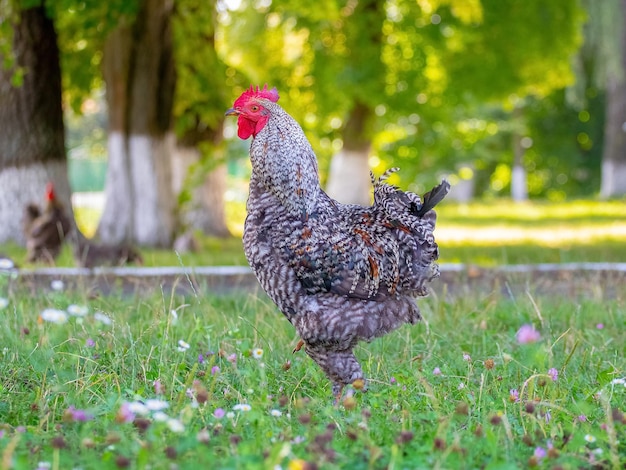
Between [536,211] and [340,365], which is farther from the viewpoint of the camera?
[536,211]

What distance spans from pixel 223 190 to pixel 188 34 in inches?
173

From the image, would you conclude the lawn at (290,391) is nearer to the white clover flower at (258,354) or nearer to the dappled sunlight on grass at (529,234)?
the white clover flower at (258,354)

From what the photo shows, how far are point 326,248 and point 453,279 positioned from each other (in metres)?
5.79

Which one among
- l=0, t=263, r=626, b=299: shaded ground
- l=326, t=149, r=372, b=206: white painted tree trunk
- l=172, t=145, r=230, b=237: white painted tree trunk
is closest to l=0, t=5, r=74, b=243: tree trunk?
l=0, t=263, r=626, b=299: shaded ground

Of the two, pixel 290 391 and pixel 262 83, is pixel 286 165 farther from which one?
pixel 262 83

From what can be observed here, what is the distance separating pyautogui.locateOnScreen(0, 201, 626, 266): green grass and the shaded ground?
0.29m

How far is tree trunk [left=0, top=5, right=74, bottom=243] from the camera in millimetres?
12727

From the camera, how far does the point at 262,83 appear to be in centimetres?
2017

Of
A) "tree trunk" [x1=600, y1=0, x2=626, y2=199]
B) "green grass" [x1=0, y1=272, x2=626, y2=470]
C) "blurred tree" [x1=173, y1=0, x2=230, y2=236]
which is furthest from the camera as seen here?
"tree trunk" [x1=600, y1=0, x2=626, y2=199]

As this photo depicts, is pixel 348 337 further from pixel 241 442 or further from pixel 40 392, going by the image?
pixel 40 392

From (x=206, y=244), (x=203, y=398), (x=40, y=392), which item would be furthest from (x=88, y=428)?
(x=206, y=244)

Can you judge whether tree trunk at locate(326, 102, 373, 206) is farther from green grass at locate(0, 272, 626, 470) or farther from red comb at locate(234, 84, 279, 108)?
red comb at locate(234, 84, 279, 108)

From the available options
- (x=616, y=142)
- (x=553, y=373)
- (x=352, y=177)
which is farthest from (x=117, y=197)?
(x=616, y=142)

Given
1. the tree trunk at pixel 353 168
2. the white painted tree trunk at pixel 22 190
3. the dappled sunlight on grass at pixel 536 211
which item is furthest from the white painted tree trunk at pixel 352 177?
the white painted tree trunk at pixel 22 190
